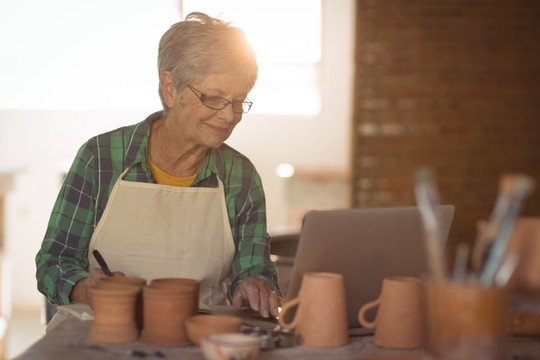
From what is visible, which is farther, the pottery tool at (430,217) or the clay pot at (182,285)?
the clay pot at (182,285)

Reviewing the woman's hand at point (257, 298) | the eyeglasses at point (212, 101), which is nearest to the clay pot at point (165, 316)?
the woman's hand at point (257, 298)

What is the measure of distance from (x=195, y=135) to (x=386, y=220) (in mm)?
668

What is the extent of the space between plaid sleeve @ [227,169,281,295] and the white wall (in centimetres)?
212

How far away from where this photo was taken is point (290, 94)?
4082 mm

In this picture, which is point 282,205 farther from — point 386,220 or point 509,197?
point 509,197

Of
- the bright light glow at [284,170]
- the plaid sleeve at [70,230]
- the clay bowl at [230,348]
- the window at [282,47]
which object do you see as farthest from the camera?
the bright light glow at [284,170]

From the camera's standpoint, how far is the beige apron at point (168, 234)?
1756mm

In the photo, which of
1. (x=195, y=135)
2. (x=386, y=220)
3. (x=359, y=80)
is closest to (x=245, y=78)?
(x=195, y=135)

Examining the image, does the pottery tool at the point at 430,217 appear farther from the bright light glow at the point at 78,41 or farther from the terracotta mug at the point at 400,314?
the bright light glow at the point at 78,41

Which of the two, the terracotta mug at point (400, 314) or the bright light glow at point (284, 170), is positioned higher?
the terracotta mug at point (400, 314)

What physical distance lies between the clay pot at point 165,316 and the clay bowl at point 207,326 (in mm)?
21

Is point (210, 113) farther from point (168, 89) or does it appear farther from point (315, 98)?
point (315, 98)

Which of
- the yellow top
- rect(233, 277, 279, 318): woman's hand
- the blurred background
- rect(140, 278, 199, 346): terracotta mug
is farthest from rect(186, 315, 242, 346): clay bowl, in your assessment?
the blurred background

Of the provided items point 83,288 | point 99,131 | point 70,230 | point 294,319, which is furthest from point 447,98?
point 294,319
